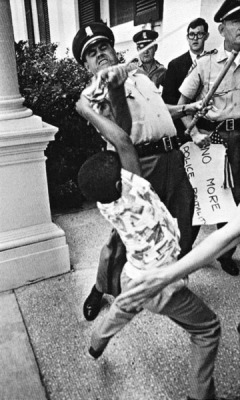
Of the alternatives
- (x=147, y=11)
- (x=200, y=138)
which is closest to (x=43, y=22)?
(x=147, y=11)

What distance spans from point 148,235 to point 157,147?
98 cm

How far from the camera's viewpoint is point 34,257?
3.10 m

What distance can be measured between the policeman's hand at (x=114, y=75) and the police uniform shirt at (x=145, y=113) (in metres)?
0.25

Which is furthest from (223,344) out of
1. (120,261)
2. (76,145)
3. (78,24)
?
(78,24)

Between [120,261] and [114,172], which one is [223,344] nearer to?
[120,261]

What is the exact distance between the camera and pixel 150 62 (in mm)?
4691

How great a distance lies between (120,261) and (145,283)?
42.0 inches

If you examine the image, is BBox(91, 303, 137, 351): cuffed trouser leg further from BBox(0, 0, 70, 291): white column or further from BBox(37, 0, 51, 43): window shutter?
BBox(37, 0, 51, 43): window shutter

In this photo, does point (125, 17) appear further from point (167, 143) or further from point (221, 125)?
point (167, 143)

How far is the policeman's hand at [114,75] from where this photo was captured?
2.07 meters

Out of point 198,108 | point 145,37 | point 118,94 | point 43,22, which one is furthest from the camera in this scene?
point 43,22

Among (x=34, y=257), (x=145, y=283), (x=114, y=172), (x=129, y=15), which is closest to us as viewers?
(x=145, y=283)

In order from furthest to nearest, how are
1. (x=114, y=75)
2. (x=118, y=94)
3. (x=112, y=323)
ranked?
1. (x=118, y=94)
2. (x=114, y=75)
3. (x=112, y=323)

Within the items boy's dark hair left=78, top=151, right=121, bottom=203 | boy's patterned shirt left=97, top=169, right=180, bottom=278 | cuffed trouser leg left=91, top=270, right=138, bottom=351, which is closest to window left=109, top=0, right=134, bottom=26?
boy's dark hair left=78, top=151, right=121, bottom=203
